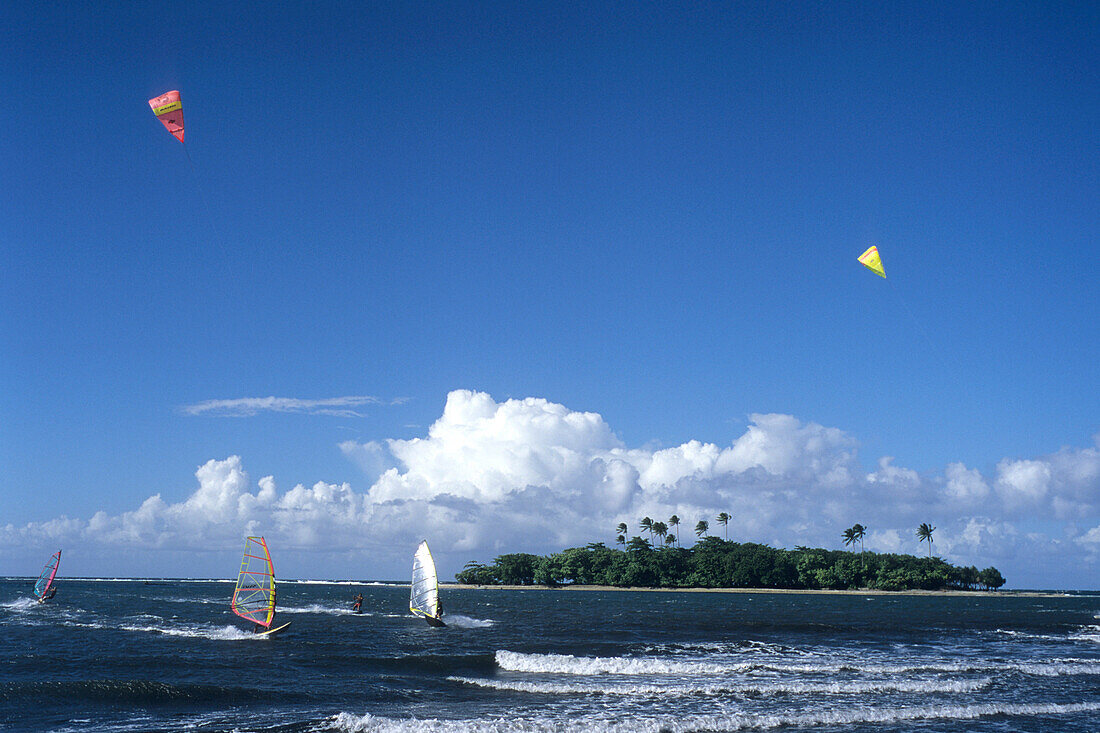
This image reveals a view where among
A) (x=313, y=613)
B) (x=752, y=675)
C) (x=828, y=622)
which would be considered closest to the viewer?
(x=752, y=675)

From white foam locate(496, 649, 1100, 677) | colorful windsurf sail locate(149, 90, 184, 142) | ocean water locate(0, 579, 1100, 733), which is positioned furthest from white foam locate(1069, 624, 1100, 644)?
colorful windsurf sail locate(149, 90, 184, 142)

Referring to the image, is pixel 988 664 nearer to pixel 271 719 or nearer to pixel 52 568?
pixel 271 719

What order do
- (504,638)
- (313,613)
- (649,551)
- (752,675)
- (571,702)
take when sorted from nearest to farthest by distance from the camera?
(571,702), (752,675), (504,638), (313,613), (649,551)

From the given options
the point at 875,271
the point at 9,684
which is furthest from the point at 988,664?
the point at 9,684

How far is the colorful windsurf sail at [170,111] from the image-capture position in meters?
22.0

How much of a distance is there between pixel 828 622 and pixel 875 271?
40.8 m

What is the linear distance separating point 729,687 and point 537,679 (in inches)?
293

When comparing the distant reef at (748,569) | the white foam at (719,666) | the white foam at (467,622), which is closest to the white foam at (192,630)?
the white foam at (467,622)

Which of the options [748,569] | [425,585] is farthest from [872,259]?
[748,569]

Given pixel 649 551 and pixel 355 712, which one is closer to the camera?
pixel 355 712

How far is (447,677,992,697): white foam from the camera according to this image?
25.5m

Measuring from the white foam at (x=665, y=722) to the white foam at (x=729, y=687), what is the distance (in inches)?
132

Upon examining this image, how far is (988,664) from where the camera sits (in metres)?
32.9

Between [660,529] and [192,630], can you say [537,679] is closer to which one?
[192,630]
